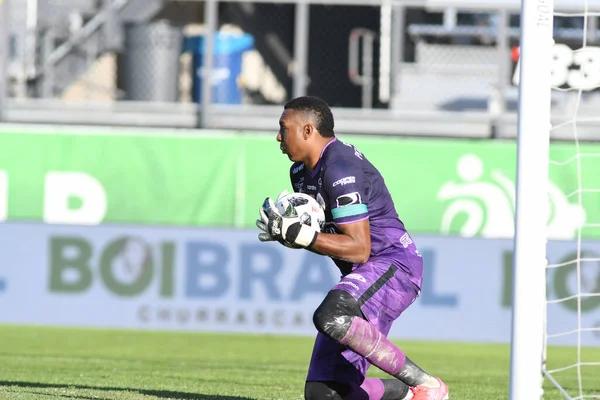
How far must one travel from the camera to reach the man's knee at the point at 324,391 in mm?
6594

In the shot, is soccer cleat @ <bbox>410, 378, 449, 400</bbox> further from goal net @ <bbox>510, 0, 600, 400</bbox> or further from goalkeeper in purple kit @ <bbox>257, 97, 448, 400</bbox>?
goal net @ <bbox>510, 0, 600, 400</bbox>

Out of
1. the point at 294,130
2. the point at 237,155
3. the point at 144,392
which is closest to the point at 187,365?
the point at 144,392

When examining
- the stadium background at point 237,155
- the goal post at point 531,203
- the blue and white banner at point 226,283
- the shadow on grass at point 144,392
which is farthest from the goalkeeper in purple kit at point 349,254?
the stadium background at point 237,155

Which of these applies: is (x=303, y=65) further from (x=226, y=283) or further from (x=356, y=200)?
(x=356, y=200)

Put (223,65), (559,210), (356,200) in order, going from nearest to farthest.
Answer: (356,200) < (559,210) < (223,65)

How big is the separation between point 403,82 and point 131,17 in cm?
491

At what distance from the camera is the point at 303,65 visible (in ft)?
57.1

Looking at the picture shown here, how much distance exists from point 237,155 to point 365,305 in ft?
34.2

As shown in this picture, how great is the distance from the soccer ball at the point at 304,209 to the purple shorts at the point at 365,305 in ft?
1.24

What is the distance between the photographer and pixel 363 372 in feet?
22.2

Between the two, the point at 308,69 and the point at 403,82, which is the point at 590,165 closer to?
the point at 403,82

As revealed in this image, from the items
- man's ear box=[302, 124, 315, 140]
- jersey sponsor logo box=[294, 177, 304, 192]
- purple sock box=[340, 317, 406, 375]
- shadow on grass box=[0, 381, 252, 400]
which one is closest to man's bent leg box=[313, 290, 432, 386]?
purple sock box=[340, 317, 406, 375]

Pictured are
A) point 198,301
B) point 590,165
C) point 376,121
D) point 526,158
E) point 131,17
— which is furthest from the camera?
point 131,17

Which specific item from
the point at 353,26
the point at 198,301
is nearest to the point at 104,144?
the point at 198,301
